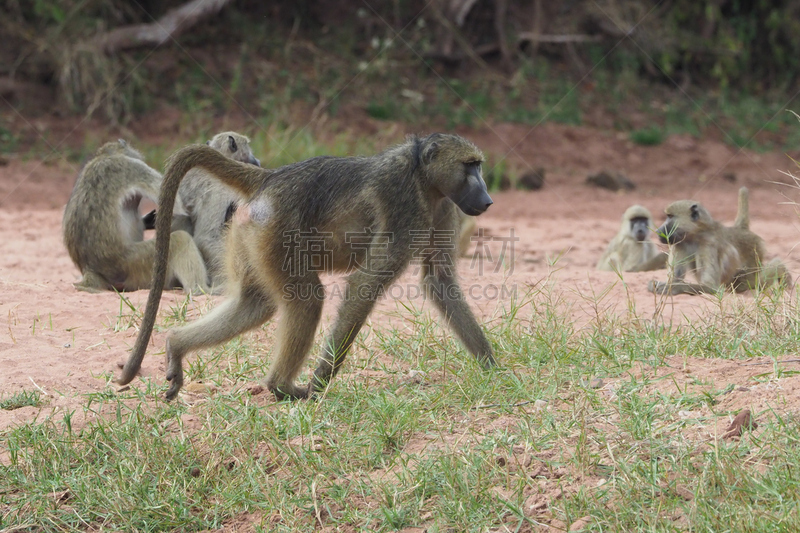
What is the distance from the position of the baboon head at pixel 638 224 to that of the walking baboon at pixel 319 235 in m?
3.34

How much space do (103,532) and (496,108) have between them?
10.4 metres

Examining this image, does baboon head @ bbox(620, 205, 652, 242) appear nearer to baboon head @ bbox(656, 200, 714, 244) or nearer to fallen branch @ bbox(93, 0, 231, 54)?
baboon head @ bbox(656, 200, 714, 244)

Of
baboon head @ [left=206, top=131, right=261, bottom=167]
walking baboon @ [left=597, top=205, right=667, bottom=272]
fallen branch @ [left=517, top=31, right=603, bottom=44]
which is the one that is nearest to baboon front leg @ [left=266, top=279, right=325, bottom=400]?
baboon head @ [left=206, top=131, right=261, bottom=167]

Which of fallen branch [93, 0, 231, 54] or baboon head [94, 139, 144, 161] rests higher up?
fallen branch [93, 0, 231, 54]

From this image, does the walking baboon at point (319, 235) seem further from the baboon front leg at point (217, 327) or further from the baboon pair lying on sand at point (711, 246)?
the baboon pair lying on sand at point (711, 246)

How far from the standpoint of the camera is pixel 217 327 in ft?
12.0

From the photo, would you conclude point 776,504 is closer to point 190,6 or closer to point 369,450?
point 369,450

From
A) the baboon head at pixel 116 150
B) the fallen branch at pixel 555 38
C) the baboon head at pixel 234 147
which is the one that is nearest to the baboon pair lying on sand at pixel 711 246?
the baboon head at pixel 234 147

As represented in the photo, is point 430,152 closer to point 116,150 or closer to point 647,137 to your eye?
point 116,150

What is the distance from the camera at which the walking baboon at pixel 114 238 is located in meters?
5.42

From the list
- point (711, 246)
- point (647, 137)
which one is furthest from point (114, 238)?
point (647, 137)

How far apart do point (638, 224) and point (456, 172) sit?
3.48m

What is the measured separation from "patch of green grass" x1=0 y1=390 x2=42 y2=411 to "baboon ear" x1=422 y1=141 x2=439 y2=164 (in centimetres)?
194

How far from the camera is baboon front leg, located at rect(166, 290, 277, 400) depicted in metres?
3.62
